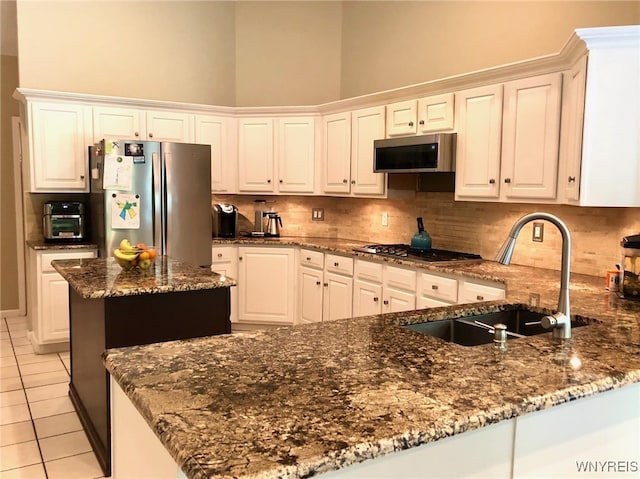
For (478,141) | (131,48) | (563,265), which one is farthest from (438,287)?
(131,48)

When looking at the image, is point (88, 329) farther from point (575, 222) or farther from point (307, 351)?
point (575, 222)

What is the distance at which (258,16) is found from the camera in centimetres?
561

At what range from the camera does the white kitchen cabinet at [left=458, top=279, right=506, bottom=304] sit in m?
3.09

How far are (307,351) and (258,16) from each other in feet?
16.0

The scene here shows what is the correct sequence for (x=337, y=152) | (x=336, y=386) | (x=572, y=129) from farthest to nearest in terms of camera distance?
(x=337, y=152)
(x=572, y=129)
(x=336, y=386)

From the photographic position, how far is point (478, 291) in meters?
3.23

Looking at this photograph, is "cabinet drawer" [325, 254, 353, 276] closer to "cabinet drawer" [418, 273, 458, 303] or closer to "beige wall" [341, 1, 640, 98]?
"cabinet drawer" [418, 273, 458, 303]

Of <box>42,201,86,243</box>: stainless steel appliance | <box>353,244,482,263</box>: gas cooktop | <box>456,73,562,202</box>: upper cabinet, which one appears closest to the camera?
<box>456,73,562,202</box>: upper cabinet

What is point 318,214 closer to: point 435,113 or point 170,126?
point 170,126

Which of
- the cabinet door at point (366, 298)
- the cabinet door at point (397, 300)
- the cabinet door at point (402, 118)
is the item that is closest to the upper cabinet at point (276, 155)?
the cabinet door at point (402, 118)

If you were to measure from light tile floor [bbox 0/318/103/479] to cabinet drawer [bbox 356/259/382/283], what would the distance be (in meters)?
2.22

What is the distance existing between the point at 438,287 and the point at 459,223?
89cm

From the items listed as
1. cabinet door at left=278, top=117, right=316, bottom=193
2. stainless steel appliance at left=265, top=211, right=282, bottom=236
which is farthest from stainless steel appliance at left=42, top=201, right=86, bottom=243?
cabinet door at left=278, top=117, right=316, bottom=193

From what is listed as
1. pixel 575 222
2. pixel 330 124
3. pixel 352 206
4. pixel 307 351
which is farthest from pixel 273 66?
pixel 307 351
